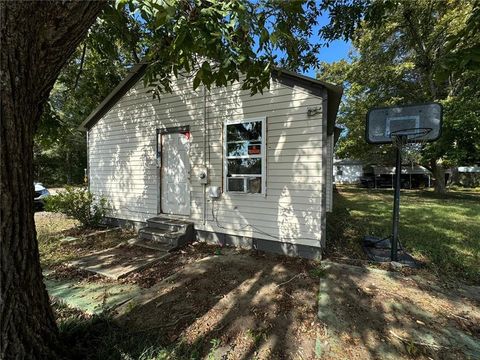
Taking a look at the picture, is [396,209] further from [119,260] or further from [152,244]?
[119,260]

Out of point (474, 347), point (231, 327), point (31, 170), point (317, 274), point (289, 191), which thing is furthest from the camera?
point (289, 191)

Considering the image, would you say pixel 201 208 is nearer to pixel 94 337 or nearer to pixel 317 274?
pixel 317 274

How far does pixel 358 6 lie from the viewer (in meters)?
5.12

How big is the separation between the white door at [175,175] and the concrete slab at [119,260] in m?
1.27

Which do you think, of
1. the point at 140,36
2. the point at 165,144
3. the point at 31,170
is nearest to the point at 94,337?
the point at 31,170

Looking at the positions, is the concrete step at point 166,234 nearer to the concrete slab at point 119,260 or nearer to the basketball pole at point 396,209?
the concrete slab at point 119,260

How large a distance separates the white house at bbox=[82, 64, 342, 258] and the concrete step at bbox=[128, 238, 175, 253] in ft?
2.54

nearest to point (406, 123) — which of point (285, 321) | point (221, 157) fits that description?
point (221, 157)

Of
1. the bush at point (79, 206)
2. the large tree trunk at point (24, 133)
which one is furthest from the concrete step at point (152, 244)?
the large tree trunk at point (24, 133)

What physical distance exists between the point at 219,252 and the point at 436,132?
418 centimetres

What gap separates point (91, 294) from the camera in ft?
11.1

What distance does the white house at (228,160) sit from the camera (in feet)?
14.9

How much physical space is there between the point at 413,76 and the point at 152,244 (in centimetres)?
1884

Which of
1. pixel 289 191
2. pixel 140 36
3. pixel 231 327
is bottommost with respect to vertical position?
pixel 231 327
